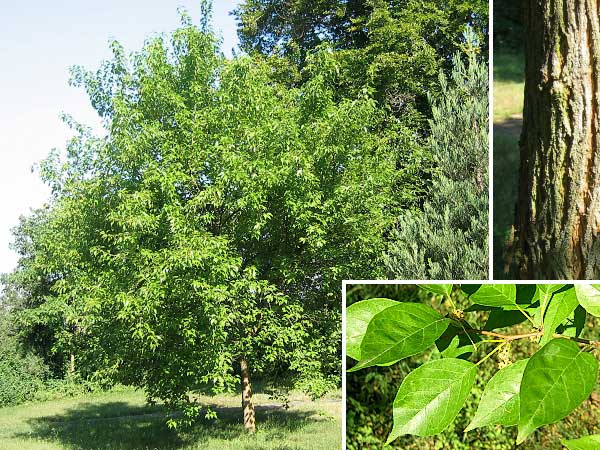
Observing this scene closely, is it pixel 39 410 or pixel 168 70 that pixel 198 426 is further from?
pixel 168 70

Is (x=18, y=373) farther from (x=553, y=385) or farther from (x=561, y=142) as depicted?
(x=553, y=385)

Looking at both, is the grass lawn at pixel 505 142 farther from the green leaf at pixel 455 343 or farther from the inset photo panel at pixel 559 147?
the green leaf at pixel 455 343

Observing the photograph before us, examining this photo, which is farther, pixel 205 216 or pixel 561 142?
pixel 205 216

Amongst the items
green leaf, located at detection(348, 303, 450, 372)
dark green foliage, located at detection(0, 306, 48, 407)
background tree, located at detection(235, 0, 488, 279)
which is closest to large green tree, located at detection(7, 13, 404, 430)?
background tree, located at detection(235, 0, 488, 279)

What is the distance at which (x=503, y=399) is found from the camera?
44cm

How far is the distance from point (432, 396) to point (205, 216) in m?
7.79

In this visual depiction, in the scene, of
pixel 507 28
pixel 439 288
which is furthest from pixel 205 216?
pixel 439 288

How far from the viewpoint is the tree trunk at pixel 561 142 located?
1.62 metres

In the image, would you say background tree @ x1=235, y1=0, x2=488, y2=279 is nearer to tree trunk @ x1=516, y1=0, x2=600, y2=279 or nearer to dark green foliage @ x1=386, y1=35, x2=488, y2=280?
dark green foliage @ x1=386, y1=35, x2=488, y2=280

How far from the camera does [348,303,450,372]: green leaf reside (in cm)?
40

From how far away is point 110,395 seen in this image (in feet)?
59.3

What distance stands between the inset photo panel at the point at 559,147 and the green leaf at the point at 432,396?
4.62 ft

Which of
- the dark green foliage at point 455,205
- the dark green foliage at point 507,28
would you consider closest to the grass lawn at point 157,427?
the dark green foliage at point 455,205

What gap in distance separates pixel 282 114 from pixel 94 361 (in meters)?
4.38
